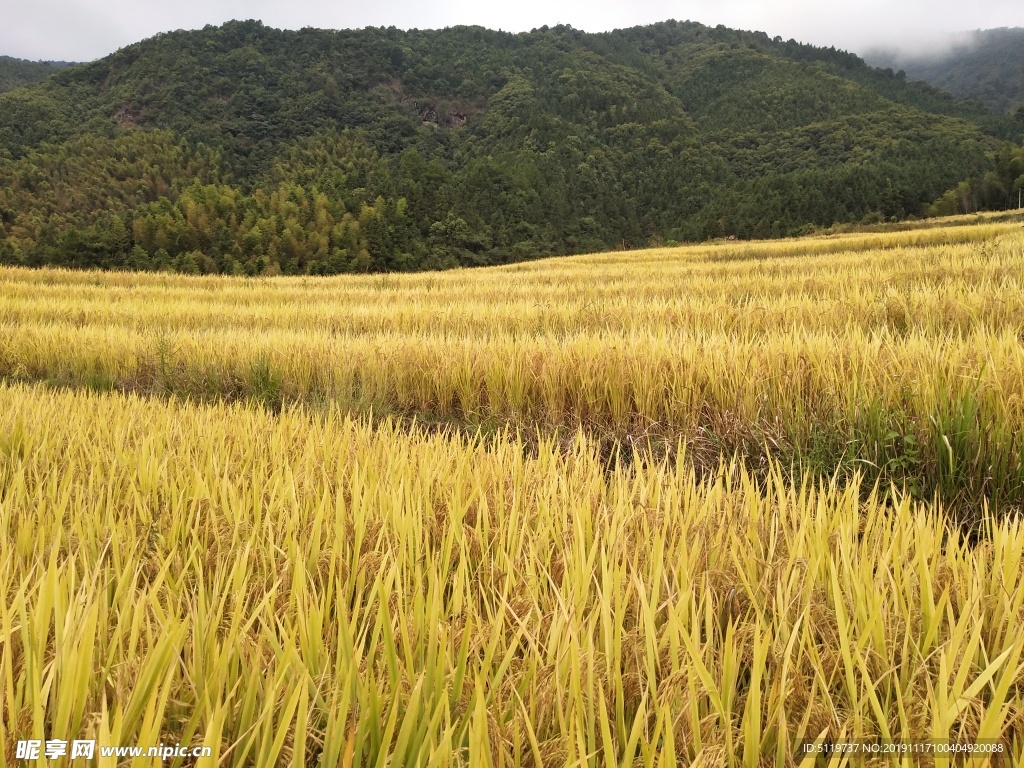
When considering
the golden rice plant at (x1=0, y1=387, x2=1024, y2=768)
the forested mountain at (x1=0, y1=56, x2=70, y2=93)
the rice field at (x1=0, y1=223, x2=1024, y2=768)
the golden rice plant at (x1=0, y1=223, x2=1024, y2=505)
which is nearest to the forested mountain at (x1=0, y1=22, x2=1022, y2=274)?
the golden rice plant at (x1=0, y1=223, x2=1024, y2=505)

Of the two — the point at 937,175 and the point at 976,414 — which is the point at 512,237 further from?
the point at 976,414

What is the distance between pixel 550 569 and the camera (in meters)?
1.06

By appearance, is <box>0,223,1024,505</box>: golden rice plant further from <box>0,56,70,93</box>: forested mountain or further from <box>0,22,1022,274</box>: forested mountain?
<box>0,56,70,93</box>: forested mountain

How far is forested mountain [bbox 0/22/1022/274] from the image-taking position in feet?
159

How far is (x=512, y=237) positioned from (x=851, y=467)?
6445cm

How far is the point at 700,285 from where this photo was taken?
808 centimetres

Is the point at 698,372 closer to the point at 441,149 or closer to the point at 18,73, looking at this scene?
the point at 441,149

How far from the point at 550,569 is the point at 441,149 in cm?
10875

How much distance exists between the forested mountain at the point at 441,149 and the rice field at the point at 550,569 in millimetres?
42156

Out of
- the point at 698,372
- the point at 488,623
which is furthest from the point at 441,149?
the point at 488,623

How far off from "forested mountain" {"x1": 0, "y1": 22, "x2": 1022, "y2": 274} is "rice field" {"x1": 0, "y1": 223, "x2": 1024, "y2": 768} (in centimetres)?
4216

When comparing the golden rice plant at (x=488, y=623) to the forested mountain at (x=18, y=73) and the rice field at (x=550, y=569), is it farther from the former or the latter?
the forested mountain at (x=18, y=73)

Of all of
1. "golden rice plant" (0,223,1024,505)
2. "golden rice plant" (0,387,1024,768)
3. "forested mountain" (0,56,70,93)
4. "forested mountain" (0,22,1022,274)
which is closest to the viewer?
"golden rice plant" (0,387,1024,768)

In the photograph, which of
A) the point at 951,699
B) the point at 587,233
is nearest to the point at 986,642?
the point at 951,699
